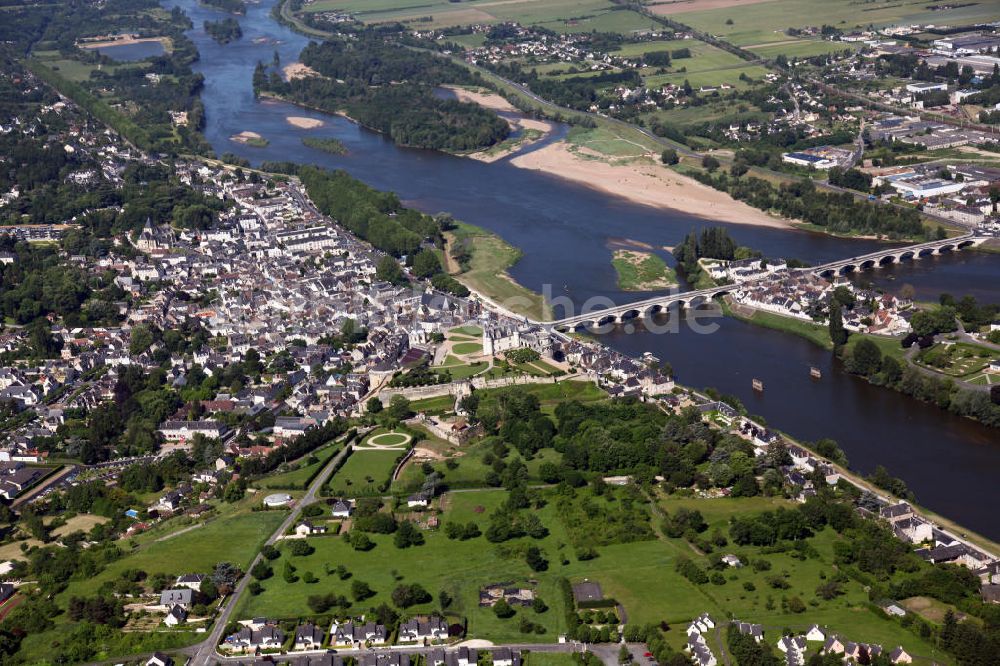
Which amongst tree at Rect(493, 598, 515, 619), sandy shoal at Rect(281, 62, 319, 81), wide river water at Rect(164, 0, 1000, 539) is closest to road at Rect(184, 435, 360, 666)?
tree at Rect(493, 598, 515, 619)

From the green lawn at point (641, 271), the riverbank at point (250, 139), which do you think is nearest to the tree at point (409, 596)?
the green lawn at point (641, 271)

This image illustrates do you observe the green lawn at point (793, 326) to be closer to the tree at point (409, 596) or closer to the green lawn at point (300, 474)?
the green lawn at point (300, 474)

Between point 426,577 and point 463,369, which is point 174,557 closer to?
point 426,577

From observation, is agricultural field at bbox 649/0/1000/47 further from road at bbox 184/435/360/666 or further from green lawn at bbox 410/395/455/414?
road at bbox 184/435/360/666

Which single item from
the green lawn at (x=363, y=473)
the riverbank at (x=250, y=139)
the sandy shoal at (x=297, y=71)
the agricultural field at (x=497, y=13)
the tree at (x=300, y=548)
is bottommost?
the green lawn at (x=363, y=473)

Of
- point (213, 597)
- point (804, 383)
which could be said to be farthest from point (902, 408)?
point (213, 597)

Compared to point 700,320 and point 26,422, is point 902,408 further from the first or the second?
point 26,422
